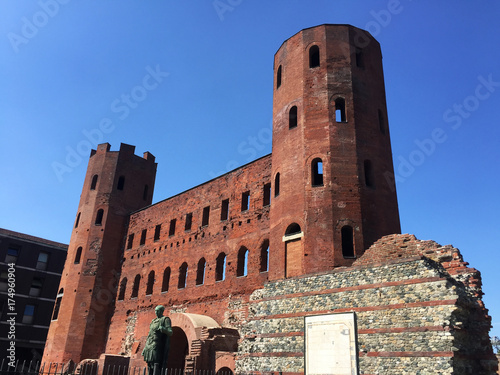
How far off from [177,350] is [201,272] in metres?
3.92

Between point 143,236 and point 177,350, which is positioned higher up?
point 143,236

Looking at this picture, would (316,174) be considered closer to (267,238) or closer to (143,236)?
(267,238)

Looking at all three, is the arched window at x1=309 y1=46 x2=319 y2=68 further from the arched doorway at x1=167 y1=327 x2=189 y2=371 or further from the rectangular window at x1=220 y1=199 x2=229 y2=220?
the arched doorway at x1=167 y1=327 x2=189 y2=371

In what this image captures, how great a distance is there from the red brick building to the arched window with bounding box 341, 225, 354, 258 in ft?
0.13

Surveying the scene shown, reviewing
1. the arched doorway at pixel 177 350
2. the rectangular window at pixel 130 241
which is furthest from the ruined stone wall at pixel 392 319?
the rectangular window at pixel 130 241

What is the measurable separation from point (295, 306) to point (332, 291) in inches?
53.4

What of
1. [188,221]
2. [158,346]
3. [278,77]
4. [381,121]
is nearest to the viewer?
[158,346]

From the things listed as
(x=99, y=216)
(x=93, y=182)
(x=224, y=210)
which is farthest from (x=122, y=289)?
(x=224, y=210)

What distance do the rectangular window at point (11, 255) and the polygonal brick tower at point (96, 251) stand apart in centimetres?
964

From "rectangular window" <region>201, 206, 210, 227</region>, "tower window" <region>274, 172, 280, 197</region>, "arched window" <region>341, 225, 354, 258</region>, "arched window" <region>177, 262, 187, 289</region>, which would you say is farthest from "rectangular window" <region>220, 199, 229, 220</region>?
"arched window" <region>341, 225, 354, 258</region>

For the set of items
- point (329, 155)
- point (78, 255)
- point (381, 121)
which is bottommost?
point (78, 255)

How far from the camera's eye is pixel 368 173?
16.0m

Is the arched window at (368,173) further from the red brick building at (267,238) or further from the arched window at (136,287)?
the arched window at (136,287)

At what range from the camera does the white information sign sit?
37.6ft
